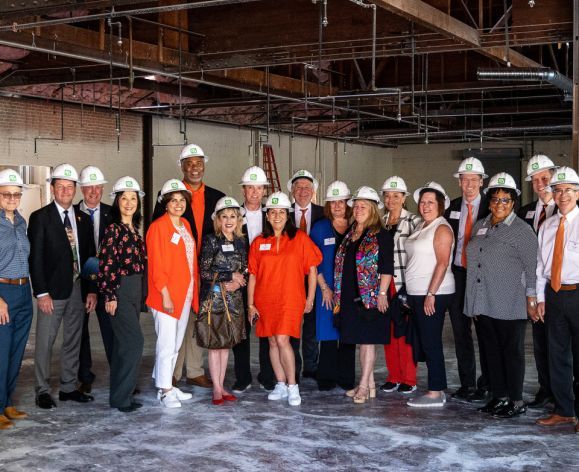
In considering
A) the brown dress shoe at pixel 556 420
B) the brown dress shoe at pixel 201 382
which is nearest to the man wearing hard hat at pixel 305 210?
the brown dress shoe at pixel 201 382

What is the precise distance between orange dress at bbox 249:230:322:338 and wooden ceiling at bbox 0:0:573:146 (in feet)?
6.18

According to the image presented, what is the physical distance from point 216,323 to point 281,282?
0.58 metres

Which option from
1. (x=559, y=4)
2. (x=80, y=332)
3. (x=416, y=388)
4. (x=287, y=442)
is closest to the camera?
(x=287, y=442)

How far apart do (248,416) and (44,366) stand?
1570mm

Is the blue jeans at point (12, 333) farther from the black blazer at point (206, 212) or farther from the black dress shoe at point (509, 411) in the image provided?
the black dress shoe at point (509, 411)

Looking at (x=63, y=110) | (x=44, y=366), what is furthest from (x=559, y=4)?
(x=63, y=110)

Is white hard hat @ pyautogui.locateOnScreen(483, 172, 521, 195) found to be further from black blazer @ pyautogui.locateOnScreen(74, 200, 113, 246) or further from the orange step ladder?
the orange step ladder

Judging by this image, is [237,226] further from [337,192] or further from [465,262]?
[465,262]

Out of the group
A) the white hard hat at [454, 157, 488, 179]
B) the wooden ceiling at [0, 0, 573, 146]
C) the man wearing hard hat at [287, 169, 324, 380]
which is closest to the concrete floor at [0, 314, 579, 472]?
the man wearing hard hat at [287, 169, 324, 380]

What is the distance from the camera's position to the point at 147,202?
15898mm

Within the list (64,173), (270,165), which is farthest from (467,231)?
(270,165)

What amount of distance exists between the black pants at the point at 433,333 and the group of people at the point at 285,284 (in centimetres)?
1

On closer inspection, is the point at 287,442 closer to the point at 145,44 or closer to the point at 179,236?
the point at 179,236

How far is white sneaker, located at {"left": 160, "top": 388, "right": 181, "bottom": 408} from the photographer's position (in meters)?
6.30
